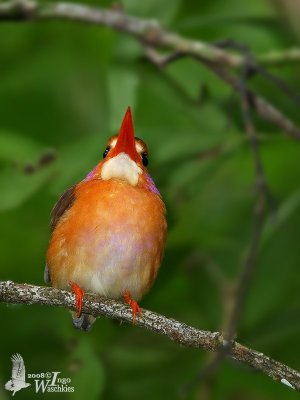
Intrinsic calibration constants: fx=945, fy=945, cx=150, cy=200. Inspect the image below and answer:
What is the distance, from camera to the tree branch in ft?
10.7

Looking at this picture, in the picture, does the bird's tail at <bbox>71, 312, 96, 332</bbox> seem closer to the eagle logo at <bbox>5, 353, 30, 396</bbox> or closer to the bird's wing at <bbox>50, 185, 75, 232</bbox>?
the bird's wing at <bbox>50, 185, 75, 232</bbox>

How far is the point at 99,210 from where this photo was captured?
12.6ft

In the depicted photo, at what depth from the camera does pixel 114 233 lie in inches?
150

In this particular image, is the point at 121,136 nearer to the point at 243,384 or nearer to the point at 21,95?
the point at 243,384

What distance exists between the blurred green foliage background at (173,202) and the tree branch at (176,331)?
1.43 meters

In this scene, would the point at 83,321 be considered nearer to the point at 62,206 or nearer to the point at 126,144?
the point at 62,206

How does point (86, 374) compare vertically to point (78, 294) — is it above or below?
above

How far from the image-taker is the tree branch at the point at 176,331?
3.26m

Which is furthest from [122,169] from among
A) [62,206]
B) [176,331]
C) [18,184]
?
[18,184]

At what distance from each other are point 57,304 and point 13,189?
193cm

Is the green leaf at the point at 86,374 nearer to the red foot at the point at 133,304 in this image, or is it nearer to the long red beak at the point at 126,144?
the red foot at the point at 133,304

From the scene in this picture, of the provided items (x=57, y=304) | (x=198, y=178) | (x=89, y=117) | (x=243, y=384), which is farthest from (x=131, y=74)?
(x=57, y=304)

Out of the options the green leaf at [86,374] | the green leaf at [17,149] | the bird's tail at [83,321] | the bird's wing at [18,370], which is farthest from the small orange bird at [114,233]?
the green leaf at [17,149]

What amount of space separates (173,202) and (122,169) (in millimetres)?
1579
